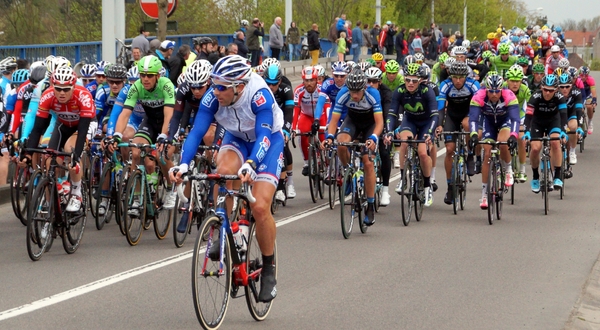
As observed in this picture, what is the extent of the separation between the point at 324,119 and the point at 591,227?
4.46m

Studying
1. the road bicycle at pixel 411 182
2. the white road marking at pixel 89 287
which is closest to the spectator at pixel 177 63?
the road bicycle at pixel 411 182

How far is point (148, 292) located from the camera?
925 cm

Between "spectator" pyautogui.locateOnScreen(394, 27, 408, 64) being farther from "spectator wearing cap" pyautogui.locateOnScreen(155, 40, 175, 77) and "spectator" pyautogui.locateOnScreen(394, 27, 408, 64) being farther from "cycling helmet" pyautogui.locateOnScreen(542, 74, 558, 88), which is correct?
"cycling helmet" pyautogui.locateOnScreen(542, 74, 558, 88)

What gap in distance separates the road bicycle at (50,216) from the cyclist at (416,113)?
479 centimetres

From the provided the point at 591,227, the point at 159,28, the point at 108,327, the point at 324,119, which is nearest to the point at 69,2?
the point at 159,28

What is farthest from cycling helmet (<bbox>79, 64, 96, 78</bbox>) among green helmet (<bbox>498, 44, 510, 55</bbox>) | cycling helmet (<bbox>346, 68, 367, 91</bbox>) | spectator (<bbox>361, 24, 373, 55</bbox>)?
spectator (<bbox>361, 24, 373, 55</bbox>)

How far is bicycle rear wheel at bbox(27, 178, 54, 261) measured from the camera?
412 inches

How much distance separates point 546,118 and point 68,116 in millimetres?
7874

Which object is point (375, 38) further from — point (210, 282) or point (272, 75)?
point (210, 282)

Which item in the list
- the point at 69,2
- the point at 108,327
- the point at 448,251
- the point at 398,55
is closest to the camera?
the point at 108,327

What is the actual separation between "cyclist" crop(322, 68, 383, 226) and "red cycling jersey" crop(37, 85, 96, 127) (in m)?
2.92

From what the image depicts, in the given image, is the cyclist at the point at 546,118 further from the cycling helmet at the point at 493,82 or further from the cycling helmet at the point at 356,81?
the cycling helmet at the point at 356,81

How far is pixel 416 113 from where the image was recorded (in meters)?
14.5

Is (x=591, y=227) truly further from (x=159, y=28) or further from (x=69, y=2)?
(x=69, y=2)
